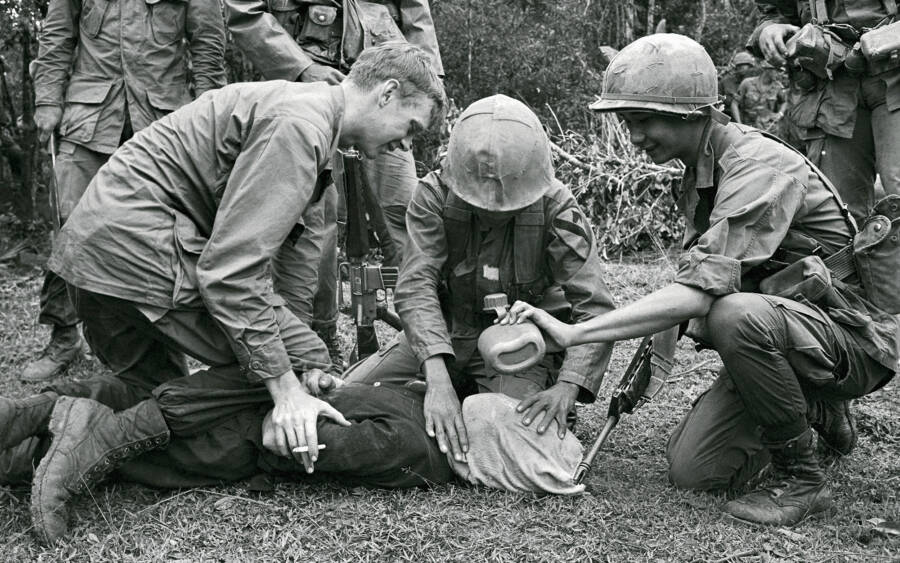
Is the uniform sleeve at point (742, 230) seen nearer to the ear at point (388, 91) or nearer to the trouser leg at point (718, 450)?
the trouser leg at point (718, 450)

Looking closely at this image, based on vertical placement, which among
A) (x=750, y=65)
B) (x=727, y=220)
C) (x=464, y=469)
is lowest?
(x=750, y=65)

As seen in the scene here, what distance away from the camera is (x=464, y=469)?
11.7 ft

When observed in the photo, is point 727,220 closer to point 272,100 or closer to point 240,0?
point 272,100

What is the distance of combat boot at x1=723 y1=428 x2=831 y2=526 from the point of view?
3.43 metres

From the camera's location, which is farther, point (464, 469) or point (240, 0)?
point (240, 0)

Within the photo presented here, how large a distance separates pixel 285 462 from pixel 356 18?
2.74m

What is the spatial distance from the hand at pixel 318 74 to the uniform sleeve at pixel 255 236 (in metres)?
1.77

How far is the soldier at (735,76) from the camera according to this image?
502 inches

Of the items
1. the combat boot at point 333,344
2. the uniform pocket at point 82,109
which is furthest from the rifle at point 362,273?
the uniform pocket at point 82,109

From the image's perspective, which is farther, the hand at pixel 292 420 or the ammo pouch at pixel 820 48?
the ammo pouch at pixel 820 48

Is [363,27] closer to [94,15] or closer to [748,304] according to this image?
[94,15]

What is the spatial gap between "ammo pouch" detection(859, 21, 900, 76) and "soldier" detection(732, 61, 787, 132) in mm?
8767

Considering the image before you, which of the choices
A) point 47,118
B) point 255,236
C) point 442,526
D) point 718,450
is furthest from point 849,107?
point 47,118

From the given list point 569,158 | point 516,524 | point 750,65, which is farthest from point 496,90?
point 516,524
